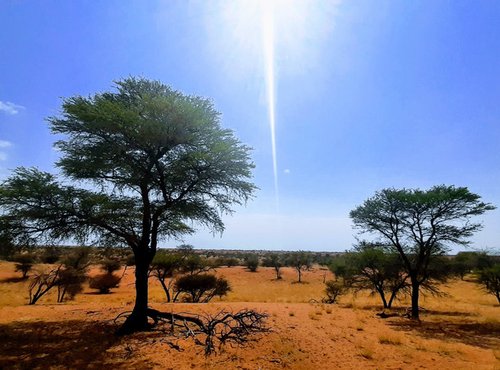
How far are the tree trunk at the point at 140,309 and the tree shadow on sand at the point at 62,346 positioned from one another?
59 centimetres

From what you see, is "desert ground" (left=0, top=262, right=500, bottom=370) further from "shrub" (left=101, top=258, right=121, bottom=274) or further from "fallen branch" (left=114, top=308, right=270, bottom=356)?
"shrub" (left=101, top=258, right=121, bottom=274)

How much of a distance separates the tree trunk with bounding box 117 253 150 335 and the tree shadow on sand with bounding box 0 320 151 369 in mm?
587

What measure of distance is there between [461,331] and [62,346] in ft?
59.8

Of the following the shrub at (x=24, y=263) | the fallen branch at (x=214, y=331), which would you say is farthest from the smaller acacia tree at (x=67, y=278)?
the fallen branch at (x=214, y=331)

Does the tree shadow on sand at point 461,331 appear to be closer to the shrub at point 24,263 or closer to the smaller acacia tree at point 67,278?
the smaller acacia tree at point 67,278

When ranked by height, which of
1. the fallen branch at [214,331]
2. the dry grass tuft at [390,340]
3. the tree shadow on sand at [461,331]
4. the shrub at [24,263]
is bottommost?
the tree shadow on sand at [461,331]

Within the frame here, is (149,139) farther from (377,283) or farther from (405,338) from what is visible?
(377,283)

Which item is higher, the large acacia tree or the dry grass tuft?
the large acacia tree

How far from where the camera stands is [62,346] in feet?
31.9

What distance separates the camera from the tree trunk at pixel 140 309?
36.6ft

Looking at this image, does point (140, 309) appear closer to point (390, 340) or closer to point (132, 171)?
point (132, 171)

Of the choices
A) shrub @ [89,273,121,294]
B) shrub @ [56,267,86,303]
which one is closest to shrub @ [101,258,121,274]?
shrub @ [89,273,121,294]

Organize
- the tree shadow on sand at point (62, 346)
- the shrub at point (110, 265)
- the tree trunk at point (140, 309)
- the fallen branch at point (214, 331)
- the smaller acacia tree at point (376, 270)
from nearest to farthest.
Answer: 1. the tree shadow on sand at point (62, 346)
2. the fallen branch at point (214, 331)
3. the tree trunk at point (140, 309)
4. the smaller acacia tree at point (376, 270)
5. the shrub at point (110, 265)

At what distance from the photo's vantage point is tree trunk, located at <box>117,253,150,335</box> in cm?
1116
